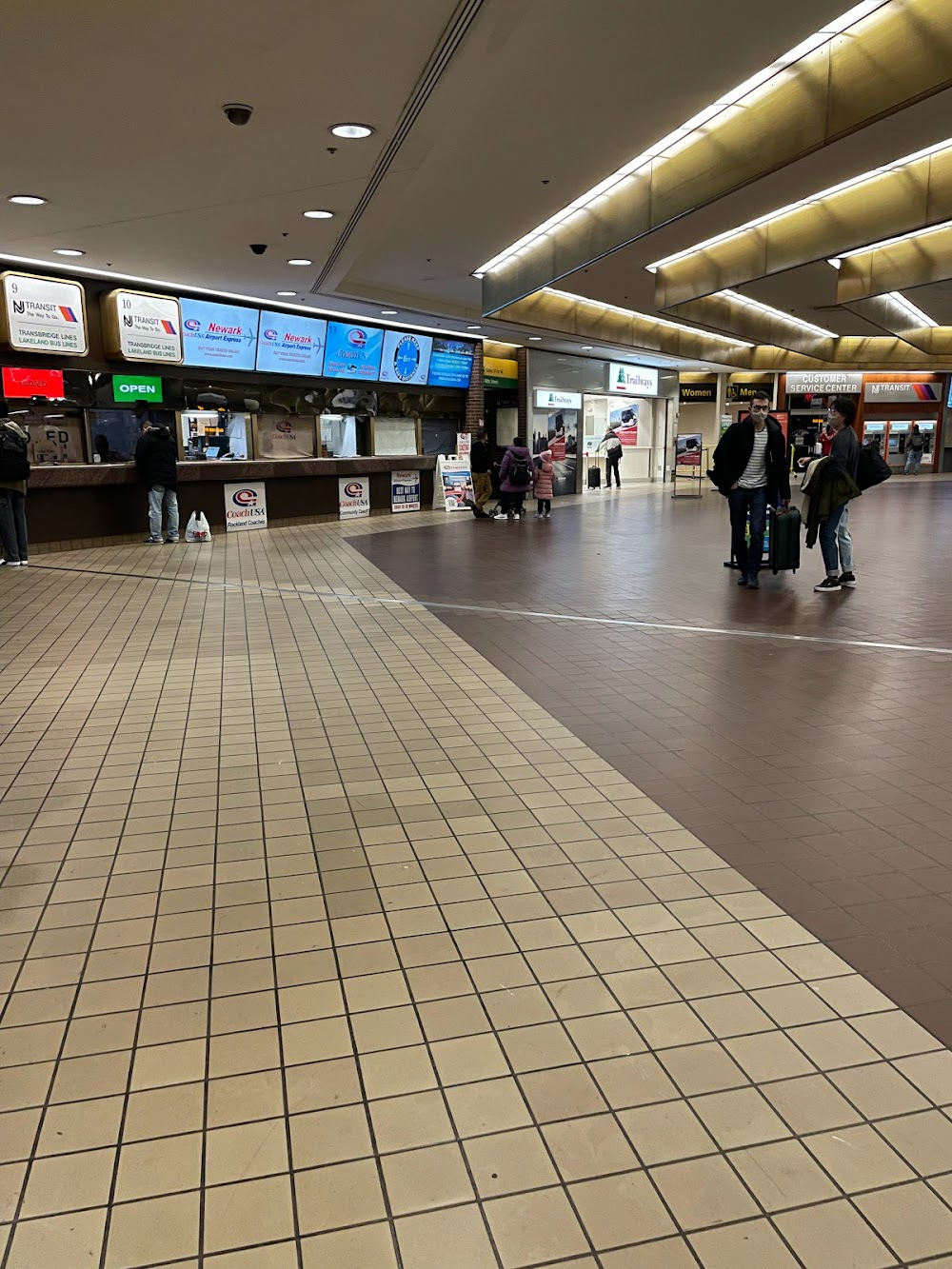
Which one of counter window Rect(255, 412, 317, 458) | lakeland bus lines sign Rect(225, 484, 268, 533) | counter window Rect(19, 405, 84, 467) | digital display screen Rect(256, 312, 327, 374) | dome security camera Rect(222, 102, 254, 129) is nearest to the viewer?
dome security camera Rect(222, 102, 254, 129)

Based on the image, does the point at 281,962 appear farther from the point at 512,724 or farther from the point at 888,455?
the point at 888,455

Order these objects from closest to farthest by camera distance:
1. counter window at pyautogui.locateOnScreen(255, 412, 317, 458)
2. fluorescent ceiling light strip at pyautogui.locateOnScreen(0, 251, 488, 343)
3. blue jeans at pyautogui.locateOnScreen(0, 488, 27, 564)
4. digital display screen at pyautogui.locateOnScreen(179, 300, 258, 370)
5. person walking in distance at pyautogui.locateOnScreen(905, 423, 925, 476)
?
blue jeans at pyautogui.locateOnScreen(0, 488, 27, 564) < fluorescent ceiling light strip at pyautogui.locateOnScreen(0, 251, 488, 343) < digital display screen at pyautogui.locateOnScreen(179, 300, 258, 370) < counter window at pyautogui.locateOnScreen(255, 412, 317, 458) < person walking in distance at pyautogui.locateOnScreen(905, 423, 925, 476)

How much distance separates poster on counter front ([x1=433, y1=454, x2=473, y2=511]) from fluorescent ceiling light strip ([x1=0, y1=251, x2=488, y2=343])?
2502 mm

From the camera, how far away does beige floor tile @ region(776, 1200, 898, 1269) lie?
5.21ft

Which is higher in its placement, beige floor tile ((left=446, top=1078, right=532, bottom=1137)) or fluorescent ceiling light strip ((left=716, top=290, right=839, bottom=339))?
fluorescent ceiling light strip ((left=716, top=290, right=839, bottom=339))

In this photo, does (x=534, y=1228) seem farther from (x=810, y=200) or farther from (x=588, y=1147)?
(x=810, y=200)

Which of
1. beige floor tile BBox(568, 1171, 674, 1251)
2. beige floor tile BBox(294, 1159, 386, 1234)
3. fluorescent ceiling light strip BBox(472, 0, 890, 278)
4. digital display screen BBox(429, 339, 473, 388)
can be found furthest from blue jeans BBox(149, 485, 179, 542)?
beige floor tile BBox(568, 1171, 674, 1251)

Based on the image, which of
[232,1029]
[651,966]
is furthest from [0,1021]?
[651,966]

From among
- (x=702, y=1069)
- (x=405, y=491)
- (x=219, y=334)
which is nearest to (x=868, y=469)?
(x=702, y=1069)

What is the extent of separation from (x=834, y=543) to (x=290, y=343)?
963cm

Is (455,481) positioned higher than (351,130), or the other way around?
(351,130)

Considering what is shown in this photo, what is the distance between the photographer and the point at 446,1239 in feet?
5.35

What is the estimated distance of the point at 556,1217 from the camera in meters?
1.68

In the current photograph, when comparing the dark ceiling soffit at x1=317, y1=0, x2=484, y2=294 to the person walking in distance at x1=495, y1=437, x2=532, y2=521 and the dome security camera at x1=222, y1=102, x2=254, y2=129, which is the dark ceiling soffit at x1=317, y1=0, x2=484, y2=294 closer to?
the dome security camera at x1=222, y1=102, x2=254, y2=129
